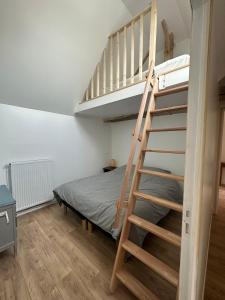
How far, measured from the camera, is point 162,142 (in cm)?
342

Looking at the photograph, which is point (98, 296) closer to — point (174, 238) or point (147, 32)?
point (174, 238)

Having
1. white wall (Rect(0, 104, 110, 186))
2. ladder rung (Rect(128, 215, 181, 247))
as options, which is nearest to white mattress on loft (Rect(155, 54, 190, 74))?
ladder rung (Rect(128, 215, 181, 247))

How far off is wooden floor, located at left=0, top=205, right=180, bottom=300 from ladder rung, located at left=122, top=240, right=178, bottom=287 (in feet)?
1.36

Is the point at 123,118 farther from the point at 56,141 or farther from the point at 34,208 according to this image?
the point at 34,208

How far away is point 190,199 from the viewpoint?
743 millimetres

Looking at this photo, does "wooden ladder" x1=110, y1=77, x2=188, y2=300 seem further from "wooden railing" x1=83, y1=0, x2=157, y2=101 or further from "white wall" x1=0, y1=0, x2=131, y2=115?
"white wall" x1=0, y1=0, x2=131, y2=115

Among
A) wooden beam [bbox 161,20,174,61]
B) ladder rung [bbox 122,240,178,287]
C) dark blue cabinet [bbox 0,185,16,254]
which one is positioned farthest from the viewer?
wooden beam [bbox 161,20,174,61]

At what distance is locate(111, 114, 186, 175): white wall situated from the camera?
10.4ft

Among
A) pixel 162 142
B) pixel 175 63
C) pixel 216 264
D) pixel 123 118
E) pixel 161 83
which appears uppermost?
pixel 175 63

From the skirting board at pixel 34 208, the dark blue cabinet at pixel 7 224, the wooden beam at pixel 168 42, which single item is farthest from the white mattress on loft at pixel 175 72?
the skirting board at pixel 34 208

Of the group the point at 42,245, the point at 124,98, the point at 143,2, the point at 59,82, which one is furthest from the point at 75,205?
the point at 143,2

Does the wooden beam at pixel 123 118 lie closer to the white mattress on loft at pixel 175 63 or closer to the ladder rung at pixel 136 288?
the white mattress on loft at pixel 175 63

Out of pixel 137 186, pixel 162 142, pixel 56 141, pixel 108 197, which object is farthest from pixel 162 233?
pixel 56 141

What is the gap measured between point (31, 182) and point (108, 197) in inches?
59.8
